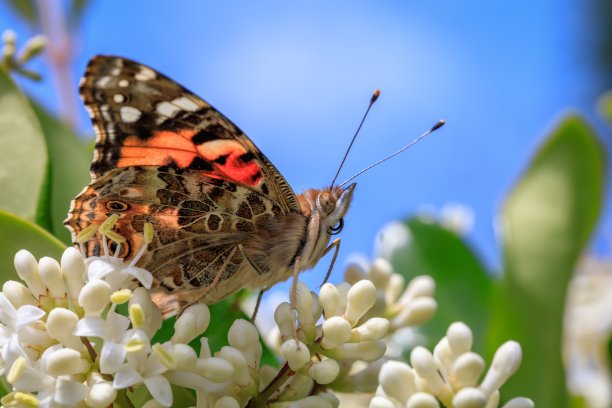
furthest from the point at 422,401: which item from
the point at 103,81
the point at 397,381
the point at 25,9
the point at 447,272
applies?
the point at 25,9

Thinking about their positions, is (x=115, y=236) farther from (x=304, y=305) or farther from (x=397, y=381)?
(x=397, y=381)

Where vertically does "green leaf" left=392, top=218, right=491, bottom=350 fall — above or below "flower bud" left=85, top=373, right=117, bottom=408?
above

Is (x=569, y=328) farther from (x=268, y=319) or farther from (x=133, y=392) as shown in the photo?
(x=133, y=392)

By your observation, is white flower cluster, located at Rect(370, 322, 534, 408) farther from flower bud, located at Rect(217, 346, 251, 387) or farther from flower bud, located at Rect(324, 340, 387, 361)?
flower bud, located at Rect(217, 346, 251, 387)

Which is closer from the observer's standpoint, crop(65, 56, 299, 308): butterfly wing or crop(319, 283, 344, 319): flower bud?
crop(319, 283, 344, 319): flower bud

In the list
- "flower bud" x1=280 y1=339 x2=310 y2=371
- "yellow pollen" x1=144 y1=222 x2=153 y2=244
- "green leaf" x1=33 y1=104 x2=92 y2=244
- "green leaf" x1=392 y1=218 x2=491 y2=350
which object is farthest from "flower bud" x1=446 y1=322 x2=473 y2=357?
"green leaf" x1=33 y1=104 x2=92 y2=244

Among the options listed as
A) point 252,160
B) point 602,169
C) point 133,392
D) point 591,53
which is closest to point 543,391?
point 602,169
